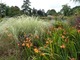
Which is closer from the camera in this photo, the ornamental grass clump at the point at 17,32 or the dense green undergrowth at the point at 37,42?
the dense green undergrowth at the point at 37,42

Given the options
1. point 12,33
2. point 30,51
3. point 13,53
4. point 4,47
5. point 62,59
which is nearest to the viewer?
point 62,59

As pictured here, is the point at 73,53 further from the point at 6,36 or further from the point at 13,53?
the point at 6,36

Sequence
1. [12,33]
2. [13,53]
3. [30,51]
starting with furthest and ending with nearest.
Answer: [12,33] < [13,53] < [30,51]

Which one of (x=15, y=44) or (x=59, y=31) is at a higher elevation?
(x=59, y=31)

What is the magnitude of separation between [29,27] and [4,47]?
3.29ft

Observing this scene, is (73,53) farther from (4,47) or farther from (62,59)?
(4,47)

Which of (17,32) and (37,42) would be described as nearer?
(37,42)

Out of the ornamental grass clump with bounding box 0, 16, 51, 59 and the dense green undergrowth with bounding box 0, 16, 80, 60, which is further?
the ornamental grass clump with bounding box 0, 16, 51, 59

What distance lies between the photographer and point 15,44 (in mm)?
5832

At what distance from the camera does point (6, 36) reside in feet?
20.7

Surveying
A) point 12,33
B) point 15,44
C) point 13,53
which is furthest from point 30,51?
point 12,33

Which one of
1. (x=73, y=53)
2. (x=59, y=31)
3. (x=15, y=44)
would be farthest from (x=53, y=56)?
(x=15, y=44)

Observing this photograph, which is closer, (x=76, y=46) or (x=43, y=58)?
(x=43, y=58)

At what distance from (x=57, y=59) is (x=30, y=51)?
84 centimetres
